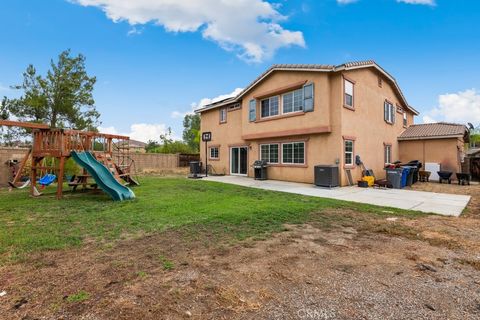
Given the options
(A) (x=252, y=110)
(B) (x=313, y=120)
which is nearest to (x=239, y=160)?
(A) (x=252, y=110)

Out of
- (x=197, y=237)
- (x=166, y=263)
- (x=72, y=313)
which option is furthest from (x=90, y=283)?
(x=197, y=237)

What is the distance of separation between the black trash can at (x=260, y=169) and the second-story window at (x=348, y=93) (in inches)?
213

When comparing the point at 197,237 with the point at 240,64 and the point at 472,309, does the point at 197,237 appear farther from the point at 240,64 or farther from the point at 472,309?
the point at 240,64

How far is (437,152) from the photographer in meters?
14.9

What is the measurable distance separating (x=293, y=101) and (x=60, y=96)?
817 inches

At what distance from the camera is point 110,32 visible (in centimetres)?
1462

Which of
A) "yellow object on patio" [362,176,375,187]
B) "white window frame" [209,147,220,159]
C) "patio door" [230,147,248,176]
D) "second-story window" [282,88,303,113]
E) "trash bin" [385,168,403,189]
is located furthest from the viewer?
"white window frame" [209,147,220,159]

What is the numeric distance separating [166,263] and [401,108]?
20806mm

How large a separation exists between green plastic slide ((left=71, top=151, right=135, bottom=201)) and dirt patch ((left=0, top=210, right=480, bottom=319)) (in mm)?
4201

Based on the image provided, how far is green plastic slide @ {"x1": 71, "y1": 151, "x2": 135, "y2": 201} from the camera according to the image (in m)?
7.82

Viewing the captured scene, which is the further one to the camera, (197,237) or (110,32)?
(110,32)

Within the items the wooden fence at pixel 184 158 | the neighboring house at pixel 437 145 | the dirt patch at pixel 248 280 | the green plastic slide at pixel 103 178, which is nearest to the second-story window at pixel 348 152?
the neighboring house at pixel 437 145

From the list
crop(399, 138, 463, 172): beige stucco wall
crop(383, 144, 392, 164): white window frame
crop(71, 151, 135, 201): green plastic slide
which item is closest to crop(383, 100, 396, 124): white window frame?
crop(383, 144, 392, 164): white window frame

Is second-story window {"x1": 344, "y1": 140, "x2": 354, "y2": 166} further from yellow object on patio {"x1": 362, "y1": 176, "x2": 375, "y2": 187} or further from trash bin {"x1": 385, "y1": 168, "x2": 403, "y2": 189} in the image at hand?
trash bin {"x1": 385, "y1": 168, "x2": 403, "y2": 189}
